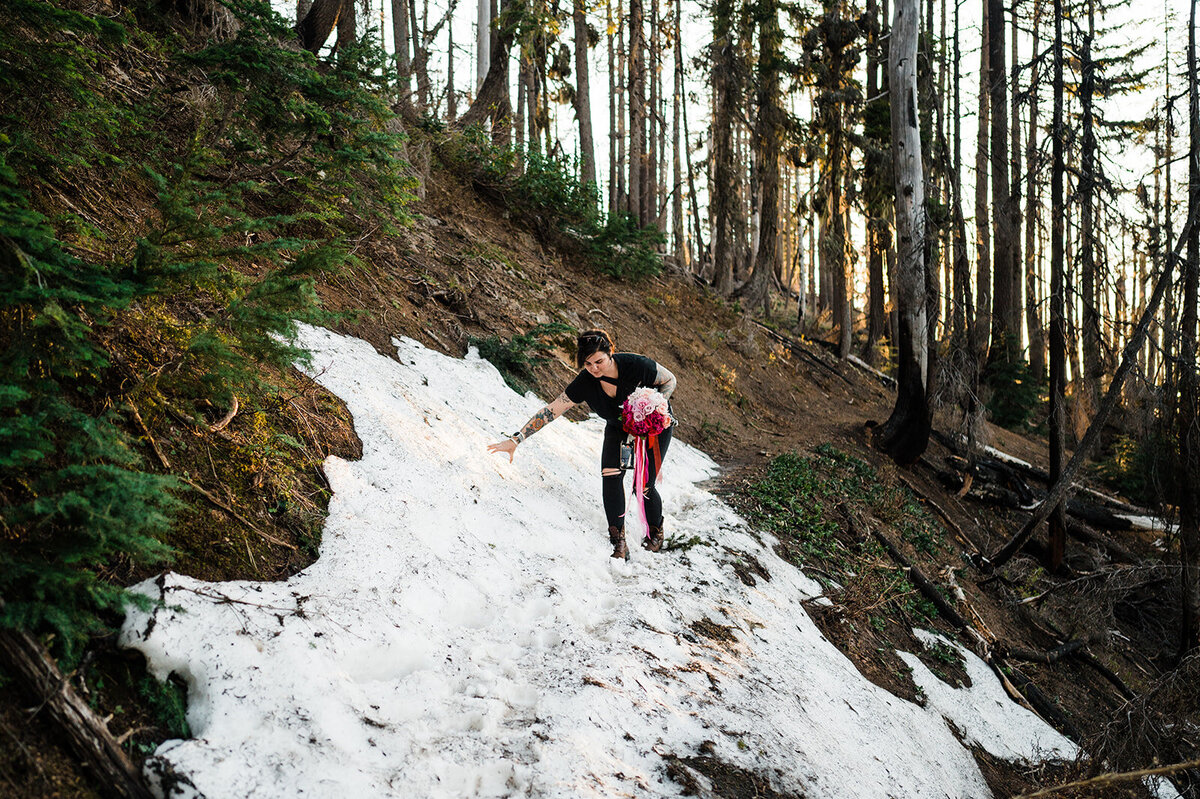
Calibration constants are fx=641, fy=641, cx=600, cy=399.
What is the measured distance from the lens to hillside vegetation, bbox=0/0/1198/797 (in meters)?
2.16

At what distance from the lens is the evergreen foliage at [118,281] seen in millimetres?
2066

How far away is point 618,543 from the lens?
4.90 metres

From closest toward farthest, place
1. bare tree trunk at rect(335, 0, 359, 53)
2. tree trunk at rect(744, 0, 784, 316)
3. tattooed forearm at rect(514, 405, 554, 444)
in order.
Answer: tattooed forearm at rect(514, 405, 554, 444), bare tree trunk at rect(335, 0, 359, 53), tree trunk at rect(744, 0, 784, 316)

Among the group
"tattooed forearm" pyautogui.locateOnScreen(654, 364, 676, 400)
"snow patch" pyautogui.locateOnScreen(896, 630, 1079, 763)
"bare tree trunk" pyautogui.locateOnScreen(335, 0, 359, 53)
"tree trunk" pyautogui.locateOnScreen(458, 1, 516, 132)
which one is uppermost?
"tree trunk" pyautogui.locateOnScreen(458, 1, 516, 132)

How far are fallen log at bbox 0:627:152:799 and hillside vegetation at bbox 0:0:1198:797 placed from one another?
0.13ft

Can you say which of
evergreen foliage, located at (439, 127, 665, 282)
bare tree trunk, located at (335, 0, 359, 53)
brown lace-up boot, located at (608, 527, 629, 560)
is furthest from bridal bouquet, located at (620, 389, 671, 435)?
evergreen foliage, located at (439, 127, 665, 282)

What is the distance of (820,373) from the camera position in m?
18.0

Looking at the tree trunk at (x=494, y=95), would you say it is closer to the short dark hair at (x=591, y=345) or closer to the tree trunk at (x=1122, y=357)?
the short dark hair at (x=591, y=345)

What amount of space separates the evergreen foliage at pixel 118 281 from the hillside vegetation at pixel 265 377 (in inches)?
0.7

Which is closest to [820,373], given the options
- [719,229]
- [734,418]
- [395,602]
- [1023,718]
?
[719,229]

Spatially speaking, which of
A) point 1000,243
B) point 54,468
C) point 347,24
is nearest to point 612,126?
point 1000,243

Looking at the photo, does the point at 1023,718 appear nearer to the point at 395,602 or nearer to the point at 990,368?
the point at 395,602

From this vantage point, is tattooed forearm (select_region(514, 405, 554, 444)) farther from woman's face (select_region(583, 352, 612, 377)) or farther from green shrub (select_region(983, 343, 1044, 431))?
green shrub (select_region(983, 343, 1044, 431))

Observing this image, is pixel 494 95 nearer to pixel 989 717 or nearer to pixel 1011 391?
pixel 989 717
